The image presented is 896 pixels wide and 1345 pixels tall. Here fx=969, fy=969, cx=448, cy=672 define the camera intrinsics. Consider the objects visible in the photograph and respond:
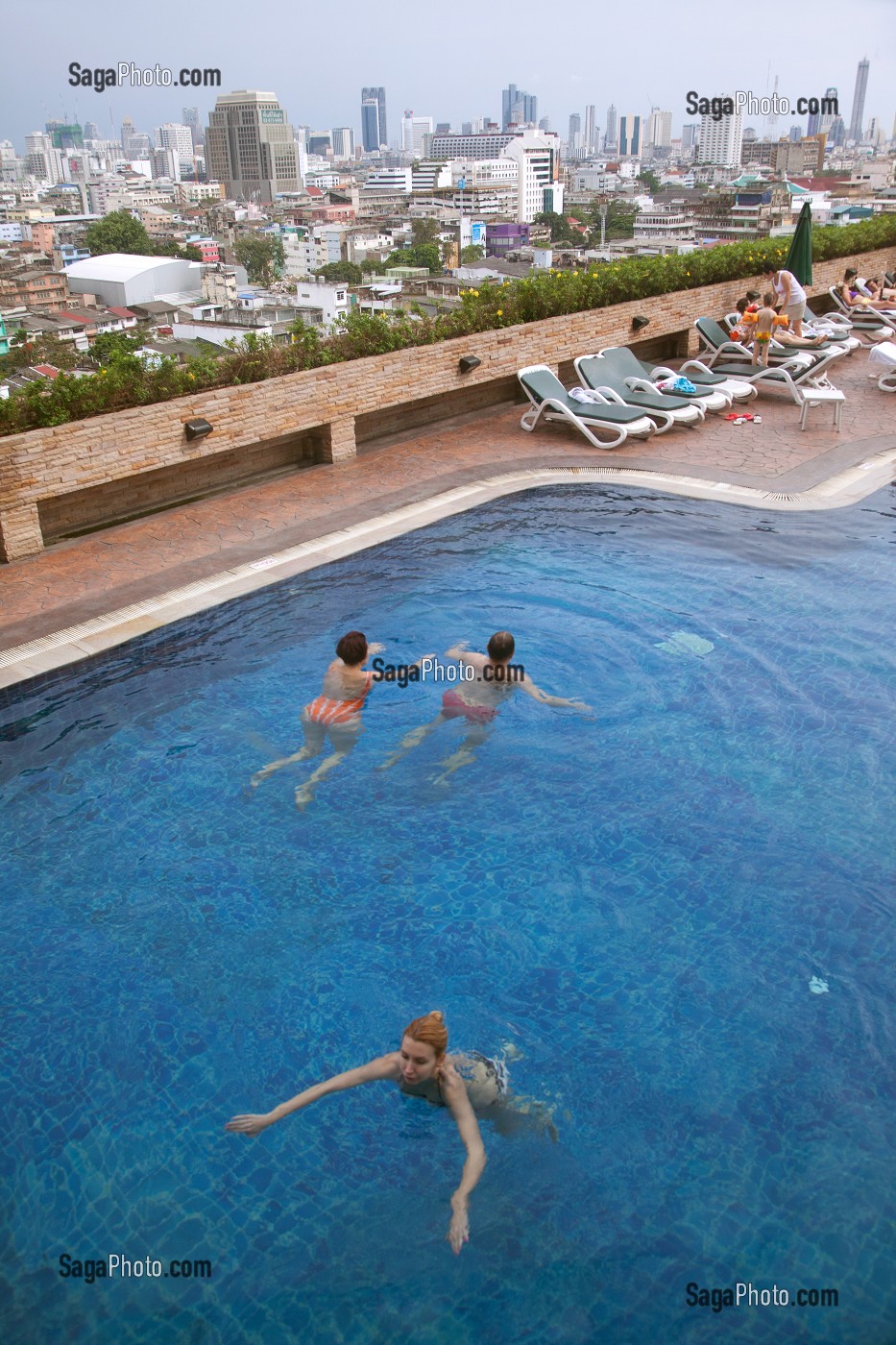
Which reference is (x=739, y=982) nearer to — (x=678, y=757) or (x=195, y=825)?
(x=678, y=757)

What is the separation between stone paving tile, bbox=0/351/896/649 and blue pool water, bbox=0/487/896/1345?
978 mm

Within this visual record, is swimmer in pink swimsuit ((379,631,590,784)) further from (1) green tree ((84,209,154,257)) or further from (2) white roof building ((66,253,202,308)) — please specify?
(1) green tree ((84,209,154,257))

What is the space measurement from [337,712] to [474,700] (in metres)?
0.89

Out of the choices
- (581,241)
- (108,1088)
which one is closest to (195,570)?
(108,1088)

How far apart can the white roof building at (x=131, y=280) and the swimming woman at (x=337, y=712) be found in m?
69.6

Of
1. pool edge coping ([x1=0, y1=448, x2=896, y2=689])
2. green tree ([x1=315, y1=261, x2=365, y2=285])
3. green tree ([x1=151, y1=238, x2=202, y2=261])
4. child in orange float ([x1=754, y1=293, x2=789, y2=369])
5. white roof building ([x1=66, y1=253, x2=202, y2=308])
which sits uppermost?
A: child in orange float ([x1=754, y1=293, x2=789, y2=369])

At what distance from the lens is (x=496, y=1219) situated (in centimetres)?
356

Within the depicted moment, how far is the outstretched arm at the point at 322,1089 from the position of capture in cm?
374

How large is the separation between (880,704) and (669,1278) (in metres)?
4.39

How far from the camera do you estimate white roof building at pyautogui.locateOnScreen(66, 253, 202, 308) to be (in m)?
71.2

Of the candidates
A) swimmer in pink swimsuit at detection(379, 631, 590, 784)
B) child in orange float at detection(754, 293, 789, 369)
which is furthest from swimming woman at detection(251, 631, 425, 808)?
child in orange float at detection(754, 293, 789, 369)

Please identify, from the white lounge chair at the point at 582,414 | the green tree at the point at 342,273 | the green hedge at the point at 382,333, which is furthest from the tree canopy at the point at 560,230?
the white lounge chair at the point at 582,414

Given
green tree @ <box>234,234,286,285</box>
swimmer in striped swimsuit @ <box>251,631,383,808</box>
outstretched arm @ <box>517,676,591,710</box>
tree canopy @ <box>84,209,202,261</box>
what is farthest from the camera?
green tree @ <box>234,234,286,285</box>

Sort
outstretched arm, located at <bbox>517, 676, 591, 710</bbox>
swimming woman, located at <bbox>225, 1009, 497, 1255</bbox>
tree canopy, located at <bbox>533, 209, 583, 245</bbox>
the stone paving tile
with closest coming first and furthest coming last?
swimming woman, located at <bbox>225, 1009, 497, 1255</bbox>, outstretched arm, located at <bbox>517, 676, 591, 710</bbox>, the stone paving tile, tree canopy, located at <bbox>533, 209, 583, 245</bbox>
